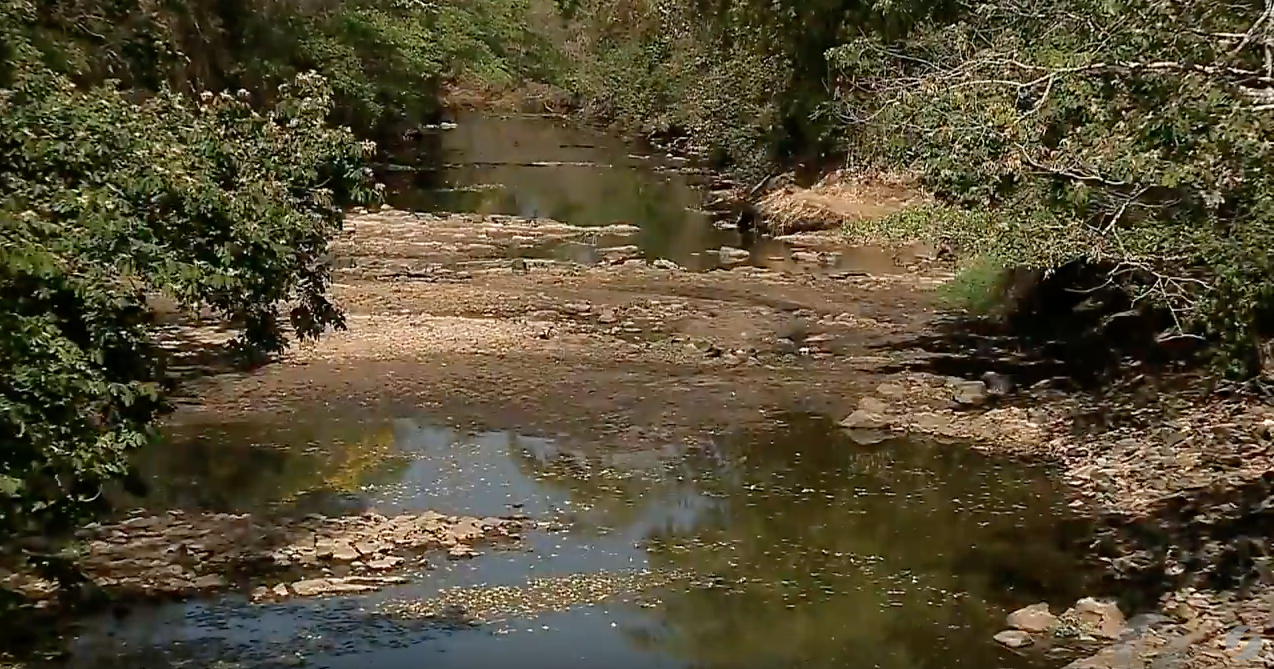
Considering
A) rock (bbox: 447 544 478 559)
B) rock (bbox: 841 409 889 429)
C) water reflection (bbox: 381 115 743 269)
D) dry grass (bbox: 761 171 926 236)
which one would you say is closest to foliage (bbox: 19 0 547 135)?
water reflection (bbox: 381 115 743 269)

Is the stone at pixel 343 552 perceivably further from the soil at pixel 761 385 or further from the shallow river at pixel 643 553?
the shallow river at pixel 643 553

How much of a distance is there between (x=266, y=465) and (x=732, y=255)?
1759 centimetres

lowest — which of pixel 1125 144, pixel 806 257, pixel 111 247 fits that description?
pixel 806 257

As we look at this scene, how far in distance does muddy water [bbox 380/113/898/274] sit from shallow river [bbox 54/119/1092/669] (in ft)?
46.8

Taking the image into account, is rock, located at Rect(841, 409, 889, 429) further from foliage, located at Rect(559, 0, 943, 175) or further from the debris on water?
foliage, located at Rect(559, 0, 943, 175)

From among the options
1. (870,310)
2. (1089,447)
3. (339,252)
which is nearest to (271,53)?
(339,252)

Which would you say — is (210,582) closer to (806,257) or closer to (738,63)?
(806,257)

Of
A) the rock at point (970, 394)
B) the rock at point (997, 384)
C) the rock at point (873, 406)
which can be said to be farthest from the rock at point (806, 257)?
the rock at point (873, 406)

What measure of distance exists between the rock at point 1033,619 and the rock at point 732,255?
19999 millimetres

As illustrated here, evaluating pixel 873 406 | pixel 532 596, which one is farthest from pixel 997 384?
pixel 532 596

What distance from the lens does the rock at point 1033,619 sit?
12227 millimetres

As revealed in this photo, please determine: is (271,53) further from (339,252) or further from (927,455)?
(927,455)

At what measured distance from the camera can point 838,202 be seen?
120 ft

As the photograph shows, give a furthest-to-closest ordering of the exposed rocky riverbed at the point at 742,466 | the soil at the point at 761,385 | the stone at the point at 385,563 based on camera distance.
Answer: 1. the soil at the point at 761,385
2. the stone at the point at 385,563
3. the exposed rocky riverbed at the point at 742,466
